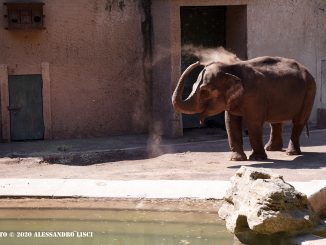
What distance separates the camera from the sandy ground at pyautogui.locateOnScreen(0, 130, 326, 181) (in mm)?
10195

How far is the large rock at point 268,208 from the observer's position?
6434mm

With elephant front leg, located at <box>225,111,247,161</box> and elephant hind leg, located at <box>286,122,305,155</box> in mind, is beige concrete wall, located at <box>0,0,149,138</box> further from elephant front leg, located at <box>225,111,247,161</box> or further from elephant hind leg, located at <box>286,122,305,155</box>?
elephant hind leg, located at <box>286,122,305,155</box>

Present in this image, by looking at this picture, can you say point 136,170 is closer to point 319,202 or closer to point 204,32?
point 319,202

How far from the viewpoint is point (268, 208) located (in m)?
6.48

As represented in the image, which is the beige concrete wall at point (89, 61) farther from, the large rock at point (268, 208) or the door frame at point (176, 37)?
the large rock at point (268, 208)

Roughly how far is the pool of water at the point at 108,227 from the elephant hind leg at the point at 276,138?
516cm

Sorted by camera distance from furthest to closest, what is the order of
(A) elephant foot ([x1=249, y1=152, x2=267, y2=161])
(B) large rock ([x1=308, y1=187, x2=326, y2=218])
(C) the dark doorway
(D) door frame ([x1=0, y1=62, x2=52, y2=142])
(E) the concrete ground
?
(C) the dark doorway, (D) door frame ([x1=0, y1=62, x2=52, y2=142]), (A) elephant foot ([x1=249, y1=152, x2=267, y2=161]), (E) the concrete ground, (B) large rock ([x1=308, y1=187, x2=326, y2=218])

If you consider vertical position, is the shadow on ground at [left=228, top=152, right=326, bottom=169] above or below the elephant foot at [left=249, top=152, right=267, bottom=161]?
below

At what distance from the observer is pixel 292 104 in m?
11.8

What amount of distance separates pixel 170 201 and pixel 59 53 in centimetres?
787

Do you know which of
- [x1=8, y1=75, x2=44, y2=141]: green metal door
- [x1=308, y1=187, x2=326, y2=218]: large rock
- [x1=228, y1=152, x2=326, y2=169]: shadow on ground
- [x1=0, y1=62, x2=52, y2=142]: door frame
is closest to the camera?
[x1=308, y1=187, x2=326, y2=218]: large rock

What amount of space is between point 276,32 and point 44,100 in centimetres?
569

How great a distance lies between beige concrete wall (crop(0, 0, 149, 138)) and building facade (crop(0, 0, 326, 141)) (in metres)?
0.02

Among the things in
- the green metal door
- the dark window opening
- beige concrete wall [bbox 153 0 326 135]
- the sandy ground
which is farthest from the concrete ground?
the dark window opening
